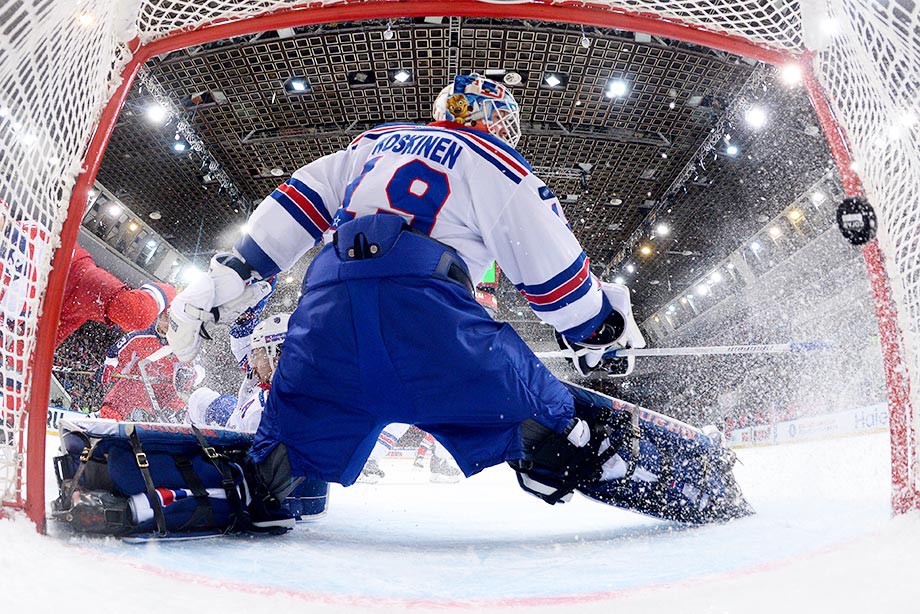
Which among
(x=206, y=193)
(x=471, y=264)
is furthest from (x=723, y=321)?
(x=471, y=264)

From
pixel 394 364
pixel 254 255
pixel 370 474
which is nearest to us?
pixel 394 364

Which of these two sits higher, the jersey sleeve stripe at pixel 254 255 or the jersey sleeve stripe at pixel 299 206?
the jersey sleeve stripe at pixel 299 206

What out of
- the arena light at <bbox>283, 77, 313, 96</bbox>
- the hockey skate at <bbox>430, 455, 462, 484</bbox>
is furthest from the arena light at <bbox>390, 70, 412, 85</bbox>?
the hockey skate at <bbox>430, 455, 462, 484</bbox>

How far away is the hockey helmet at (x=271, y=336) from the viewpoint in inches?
104

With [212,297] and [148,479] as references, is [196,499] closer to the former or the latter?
[148,479]

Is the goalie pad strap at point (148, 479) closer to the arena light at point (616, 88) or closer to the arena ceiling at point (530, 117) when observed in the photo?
the arena ceiling at point (530, 117)

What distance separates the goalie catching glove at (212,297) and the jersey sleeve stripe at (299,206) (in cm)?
17

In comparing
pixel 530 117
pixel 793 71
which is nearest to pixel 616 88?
pixel 530 117

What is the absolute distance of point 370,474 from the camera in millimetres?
4574

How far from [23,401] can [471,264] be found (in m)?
0.87

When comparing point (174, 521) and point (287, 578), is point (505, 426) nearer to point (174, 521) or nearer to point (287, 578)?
point (287, 578)

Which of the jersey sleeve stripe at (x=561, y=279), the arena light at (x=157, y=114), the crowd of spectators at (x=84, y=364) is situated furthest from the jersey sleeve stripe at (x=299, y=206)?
the crowd of spectators at (x=84, y=364)

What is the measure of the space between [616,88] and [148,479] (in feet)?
22.9

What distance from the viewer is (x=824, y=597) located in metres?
0.58
